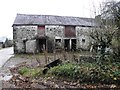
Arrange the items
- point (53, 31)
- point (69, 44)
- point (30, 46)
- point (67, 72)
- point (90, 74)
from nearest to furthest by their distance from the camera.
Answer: point (90, 74), point (67, 72), point (30, 46), point (53, 31), point (69, 44)

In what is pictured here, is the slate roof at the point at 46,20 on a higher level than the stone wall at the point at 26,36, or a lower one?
higher

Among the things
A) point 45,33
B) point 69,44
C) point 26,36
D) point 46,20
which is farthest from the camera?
point 69,44

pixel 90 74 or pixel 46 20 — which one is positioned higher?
pixel 46 20

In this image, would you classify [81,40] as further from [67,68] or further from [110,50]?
[67,68]

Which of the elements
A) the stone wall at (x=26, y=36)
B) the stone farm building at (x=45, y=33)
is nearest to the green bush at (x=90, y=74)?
the stone farm building at (x=45, y=33)

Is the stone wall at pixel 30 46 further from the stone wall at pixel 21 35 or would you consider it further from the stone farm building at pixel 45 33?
the stone wall at pixel 21 35

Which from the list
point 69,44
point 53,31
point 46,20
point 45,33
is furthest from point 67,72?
point 46,20

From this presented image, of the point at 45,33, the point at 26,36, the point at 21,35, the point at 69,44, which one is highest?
the point at 45,33

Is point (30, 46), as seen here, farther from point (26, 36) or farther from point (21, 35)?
point (21, 35)

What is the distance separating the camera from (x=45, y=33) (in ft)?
131

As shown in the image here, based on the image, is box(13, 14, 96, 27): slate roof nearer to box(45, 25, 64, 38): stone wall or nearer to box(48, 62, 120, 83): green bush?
box(45, 25, 64, 38): stone wall

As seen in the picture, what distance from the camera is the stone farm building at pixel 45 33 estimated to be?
39281 millimetres

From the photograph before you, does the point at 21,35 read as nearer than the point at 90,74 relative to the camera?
No

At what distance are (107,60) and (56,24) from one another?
24.9 m
